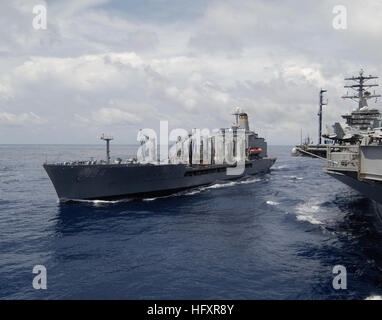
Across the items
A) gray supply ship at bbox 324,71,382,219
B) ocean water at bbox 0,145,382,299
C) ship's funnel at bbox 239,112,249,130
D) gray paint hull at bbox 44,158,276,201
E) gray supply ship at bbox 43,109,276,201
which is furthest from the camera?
ship's funnel at bbox 239,112,249,130

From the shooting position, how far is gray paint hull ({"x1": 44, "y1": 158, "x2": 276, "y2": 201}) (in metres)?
31.0

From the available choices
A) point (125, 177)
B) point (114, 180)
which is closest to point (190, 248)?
point (125, 177)

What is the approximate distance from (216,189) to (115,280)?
97.9ft

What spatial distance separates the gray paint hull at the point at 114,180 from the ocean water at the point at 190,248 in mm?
1523

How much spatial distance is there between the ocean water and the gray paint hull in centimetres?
152

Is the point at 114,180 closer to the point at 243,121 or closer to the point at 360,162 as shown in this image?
the point at 360,162

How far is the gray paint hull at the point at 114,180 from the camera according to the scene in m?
31.0

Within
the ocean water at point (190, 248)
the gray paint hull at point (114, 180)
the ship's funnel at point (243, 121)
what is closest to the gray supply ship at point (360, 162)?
the ocean water at point (190, 248)

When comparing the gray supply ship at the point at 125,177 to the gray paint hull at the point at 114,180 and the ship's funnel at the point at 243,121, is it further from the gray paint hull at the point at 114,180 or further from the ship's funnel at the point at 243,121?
the ship's funnel at the point at 243,121

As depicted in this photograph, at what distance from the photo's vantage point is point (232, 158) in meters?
55.2

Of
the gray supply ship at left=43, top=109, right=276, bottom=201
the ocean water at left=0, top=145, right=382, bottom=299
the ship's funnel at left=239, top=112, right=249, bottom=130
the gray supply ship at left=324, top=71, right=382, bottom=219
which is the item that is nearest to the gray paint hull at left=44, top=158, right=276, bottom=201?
the gray supply ship at left=43, top=109, right=276, bottom=201

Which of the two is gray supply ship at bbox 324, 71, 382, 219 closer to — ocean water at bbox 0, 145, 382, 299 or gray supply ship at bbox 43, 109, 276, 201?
ocean water at bbox 0, 145, 382, 299

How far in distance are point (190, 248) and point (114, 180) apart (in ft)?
56.6

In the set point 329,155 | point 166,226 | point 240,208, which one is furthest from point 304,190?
point 166,226
